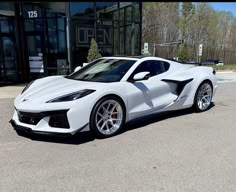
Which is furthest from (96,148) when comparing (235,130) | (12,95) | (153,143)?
(12,95)

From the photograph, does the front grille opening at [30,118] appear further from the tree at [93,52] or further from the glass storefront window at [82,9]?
the glass storefront window at [82,9]

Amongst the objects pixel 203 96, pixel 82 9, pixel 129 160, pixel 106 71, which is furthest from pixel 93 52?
pixel 129 160

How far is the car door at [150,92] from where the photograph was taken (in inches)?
181

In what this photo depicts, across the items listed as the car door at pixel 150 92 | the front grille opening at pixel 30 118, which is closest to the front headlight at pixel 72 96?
the front grille opening at pixel 30 118

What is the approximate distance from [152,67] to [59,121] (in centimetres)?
234

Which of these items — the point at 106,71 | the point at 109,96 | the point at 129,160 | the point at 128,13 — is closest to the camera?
the point at 129,160

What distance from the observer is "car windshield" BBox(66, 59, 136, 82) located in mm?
4629

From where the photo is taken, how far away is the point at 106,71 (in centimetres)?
484

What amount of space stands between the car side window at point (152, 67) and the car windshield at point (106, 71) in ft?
0.57

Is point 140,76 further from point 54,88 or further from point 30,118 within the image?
point 30,118

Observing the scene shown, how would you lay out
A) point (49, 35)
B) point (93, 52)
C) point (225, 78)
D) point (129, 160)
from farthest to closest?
point (225, 78)
point (49, 35)
point (93, 52)
point (129, 160)

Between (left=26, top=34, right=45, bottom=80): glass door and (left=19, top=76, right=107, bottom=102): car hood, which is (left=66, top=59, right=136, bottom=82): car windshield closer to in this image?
(left=19, top=76, right=107, bottom=102): car hood

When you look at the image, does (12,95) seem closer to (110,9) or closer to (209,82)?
(209,82)

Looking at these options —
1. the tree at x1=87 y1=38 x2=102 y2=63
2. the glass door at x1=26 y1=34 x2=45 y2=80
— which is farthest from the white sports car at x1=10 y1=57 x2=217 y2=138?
the glass door at x1=26 y1=34 x2=45 y2=80
